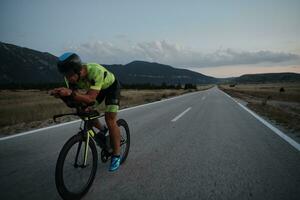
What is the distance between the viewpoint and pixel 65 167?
3.08 meters

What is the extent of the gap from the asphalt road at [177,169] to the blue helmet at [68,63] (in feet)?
5.21

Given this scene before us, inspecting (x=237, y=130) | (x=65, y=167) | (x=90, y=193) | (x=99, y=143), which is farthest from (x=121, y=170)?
(x=237, y=130)

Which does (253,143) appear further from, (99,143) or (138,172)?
(99,143)

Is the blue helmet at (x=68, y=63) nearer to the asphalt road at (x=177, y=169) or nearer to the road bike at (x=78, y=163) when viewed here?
the road bike at (x=78, y=163)

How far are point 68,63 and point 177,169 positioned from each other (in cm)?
236

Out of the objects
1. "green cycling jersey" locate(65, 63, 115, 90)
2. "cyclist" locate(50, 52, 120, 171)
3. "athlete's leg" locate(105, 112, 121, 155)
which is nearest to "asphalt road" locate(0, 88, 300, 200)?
"athlete's leg" locate(105, 112, 121, 155)

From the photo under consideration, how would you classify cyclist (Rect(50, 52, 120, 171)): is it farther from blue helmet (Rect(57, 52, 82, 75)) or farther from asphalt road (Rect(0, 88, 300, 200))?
asphalt road (Rect(0, 88, 300, 200))

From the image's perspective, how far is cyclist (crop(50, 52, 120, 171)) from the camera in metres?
3.11

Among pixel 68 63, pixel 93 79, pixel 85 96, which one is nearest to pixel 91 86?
pixel 93 79

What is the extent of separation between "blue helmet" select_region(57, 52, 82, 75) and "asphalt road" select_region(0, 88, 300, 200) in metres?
1.59

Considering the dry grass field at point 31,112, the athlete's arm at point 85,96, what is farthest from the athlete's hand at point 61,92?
the dry grass field at point 31,112

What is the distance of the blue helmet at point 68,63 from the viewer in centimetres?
312

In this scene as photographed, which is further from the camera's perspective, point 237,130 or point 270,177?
point 237,130

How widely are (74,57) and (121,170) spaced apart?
202 cm
